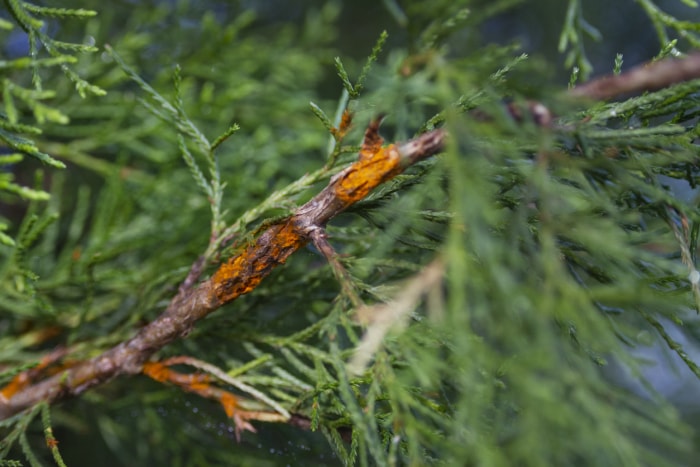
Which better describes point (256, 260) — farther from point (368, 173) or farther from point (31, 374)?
point (31, 374)

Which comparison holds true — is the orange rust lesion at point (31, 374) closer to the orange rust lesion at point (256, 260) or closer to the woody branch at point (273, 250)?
the woody branch at point (273, 250)

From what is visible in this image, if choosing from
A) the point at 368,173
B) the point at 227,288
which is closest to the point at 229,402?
the point at 227,288

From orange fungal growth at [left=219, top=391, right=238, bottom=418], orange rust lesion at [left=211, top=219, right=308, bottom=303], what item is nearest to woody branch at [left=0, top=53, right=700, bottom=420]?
orange rust lesion at [left=211, top=219, right=308, bottom=303]

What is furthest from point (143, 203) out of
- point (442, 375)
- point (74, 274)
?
point (442, 375)

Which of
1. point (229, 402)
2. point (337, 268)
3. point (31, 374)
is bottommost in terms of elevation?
point (229, 402)

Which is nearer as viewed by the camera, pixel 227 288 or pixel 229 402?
pixel 227 288

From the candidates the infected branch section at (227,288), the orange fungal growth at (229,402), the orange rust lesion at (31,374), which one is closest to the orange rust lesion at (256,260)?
the infected branch section at (227,288)

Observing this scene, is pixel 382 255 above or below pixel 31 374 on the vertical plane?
below
